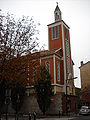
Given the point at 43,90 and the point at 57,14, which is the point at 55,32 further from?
the point at 43,90

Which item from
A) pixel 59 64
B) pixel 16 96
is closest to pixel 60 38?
pixel 59 64

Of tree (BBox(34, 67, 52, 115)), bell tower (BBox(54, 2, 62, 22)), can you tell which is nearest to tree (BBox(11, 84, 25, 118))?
tree (BBox(34, 67, 52, 115))

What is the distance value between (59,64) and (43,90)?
8491 millimetres

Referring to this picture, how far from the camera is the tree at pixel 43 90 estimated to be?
3050 centimetres

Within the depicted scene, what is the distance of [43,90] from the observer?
3072cm

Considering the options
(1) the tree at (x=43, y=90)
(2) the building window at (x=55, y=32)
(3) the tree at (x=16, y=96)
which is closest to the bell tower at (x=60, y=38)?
(2) the building window at (x=55, y=32)

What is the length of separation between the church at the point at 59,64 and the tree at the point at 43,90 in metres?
1.68

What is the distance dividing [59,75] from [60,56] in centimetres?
391

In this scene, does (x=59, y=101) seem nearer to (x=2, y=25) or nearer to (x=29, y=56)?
(x=29, y=56)

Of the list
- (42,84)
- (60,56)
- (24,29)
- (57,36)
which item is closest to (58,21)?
(57,36)

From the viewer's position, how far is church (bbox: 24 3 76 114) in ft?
107

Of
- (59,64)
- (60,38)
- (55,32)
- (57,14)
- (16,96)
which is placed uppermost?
(57,14)

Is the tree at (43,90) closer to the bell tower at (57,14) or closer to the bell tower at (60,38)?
the bell tower at (60,38)

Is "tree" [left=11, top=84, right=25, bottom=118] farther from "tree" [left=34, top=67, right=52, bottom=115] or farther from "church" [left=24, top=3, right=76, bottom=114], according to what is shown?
"tree" [left=34, top=67, right=52, bottom=115]
